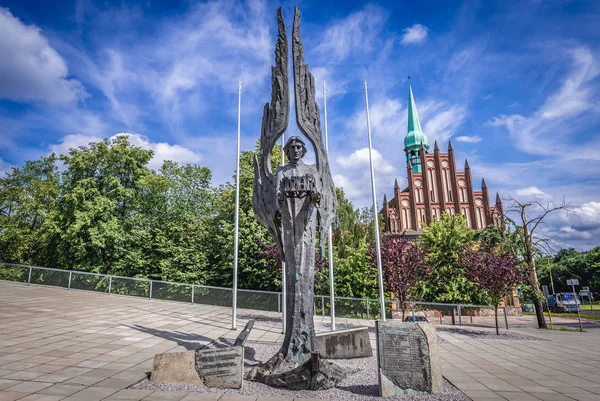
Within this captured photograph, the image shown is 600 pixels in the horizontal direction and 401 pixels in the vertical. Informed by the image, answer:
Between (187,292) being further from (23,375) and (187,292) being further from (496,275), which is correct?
(496,275)

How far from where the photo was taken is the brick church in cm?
3759

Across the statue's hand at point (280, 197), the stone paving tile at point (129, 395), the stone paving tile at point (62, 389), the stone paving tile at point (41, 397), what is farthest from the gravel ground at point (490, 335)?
the stone paving tile at point (41, 397)

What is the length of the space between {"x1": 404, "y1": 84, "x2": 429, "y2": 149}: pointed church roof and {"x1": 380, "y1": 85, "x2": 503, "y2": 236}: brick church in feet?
15.1

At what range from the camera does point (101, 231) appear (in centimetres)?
2009

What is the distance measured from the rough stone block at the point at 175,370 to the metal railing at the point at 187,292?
9.66m

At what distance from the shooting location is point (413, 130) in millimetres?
46156

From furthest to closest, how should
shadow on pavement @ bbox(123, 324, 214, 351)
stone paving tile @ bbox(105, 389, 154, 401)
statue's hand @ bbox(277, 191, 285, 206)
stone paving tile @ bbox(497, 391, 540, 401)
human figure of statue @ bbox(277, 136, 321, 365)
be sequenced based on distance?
shadow on pavement @ bbox(123, 324, 214, 351)
statue's hand @ bbox(277, 191, 285, 206)
human figure of statue @ bbox(277, 136, 321, 365)
stone paving tile @ bbox(497, 391, 540, 401)
stone paving tile @ bbox(105, 389, 154, 401)

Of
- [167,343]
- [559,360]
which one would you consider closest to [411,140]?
[559,360]

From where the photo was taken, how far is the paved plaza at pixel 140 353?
4738 mm

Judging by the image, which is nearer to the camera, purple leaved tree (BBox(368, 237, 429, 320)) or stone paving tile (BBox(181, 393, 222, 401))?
stone paving tile (BBox(181, 393, 222, 401))

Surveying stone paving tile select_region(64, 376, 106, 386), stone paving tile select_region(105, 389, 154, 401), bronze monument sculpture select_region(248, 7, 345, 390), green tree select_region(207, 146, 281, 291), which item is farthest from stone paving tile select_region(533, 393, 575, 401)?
green tree select_region(207, 146, 281, 291)

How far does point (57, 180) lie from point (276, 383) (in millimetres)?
30528

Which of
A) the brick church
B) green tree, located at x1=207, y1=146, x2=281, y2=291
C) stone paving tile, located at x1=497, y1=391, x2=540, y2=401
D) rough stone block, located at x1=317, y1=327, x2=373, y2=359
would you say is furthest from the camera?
the brick church

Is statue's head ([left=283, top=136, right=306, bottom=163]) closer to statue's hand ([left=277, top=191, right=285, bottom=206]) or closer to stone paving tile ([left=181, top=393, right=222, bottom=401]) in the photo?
statue's hand ([left=277, top=191, right=285, bottom=206])
